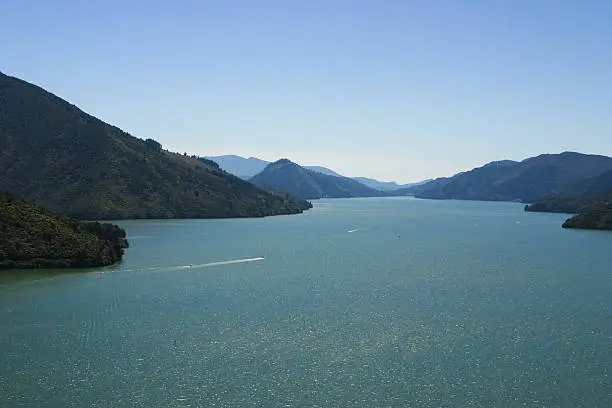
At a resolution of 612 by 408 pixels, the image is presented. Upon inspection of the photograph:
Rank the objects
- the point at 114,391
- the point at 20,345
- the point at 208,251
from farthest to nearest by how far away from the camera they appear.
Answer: the point at 208,251
the point at 20,345
the point at 114,391

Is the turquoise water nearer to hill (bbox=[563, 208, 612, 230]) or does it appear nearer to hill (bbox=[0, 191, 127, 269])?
hill (bbox=[0, 191, 127, 269])

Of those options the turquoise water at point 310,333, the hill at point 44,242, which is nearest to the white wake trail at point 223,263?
the turquoise water at point 310,333

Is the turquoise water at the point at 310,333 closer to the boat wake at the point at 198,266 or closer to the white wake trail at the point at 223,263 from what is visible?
the boat wake at the point at 198,266

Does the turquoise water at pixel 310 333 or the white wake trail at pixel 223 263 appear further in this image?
the white wake trail at pixel 223 263

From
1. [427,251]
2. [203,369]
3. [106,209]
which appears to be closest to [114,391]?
[203,369]

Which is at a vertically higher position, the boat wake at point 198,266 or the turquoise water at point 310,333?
the boat wake at point 198,266

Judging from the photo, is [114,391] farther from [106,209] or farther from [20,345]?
[106,209]

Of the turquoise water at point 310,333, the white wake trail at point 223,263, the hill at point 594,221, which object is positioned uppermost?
the hill at point 594,221

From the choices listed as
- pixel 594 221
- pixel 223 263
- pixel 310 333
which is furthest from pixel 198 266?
pixel 594 221

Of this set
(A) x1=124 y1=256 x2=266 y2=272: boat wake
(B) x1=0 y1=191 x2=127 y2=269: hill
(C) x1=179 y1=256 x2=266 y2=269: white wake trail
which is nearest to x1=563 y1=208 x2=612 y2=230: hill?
(C) x1=179 y1=256 x2=266 y2=269: white wake trail
